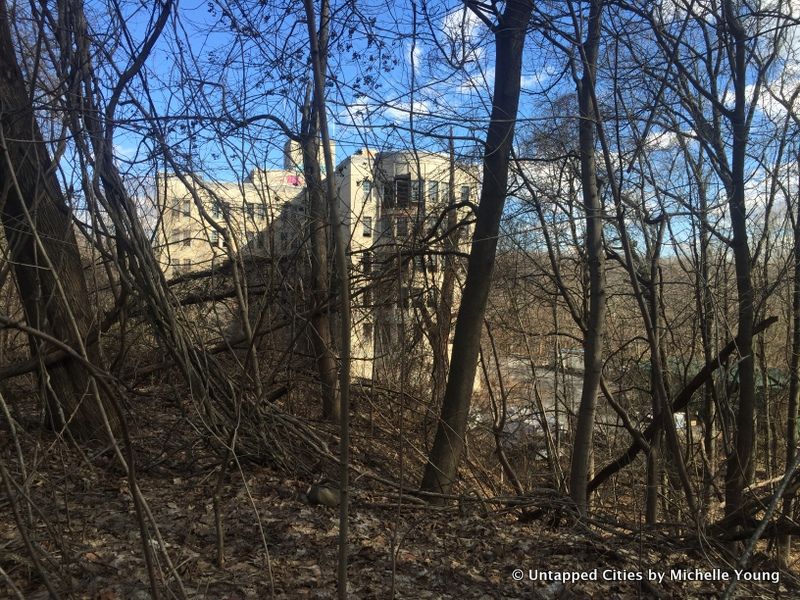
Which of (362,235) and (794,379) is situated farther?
(794,379)

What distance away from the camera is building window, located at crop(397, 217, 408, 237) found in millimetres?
7020

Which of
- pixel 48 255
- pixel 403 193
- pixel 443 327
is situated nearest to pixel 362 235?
pixel 403 193

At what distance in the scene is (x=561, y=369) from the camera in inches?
384

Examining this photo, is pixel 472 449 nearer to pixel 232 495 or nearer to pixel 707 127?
pixel 232 495

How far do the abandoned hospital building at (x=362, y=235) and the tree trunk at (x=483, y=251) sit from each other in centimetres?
53

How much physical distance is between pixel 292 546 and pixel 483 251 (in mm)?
2706

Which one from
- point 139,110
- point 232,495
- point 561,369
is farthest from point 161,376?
point 561,369

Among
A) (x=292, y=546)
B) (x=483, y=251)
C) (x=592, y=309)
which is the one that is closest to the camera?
(x=292, y=546)

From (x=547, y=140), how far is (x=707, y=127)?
6.45ft

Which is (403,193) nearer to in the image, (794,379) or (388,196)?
(388,196)

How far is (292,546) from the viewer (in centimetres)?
394

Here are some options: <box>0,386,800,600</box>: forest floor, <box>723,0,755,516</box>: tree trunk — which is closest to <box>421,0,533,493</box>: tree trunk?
<box>0,386,800,600</box>: forest floor

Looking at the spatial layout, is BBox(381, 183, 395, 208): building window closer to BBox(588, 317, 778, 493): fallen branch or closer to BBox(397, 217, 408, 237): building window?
BBox(397, 217, 408, 237): building window

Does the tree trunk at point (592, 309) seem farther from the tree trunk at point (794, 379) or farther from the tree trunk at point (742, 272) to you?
the tree trunk at point (794, 379)
